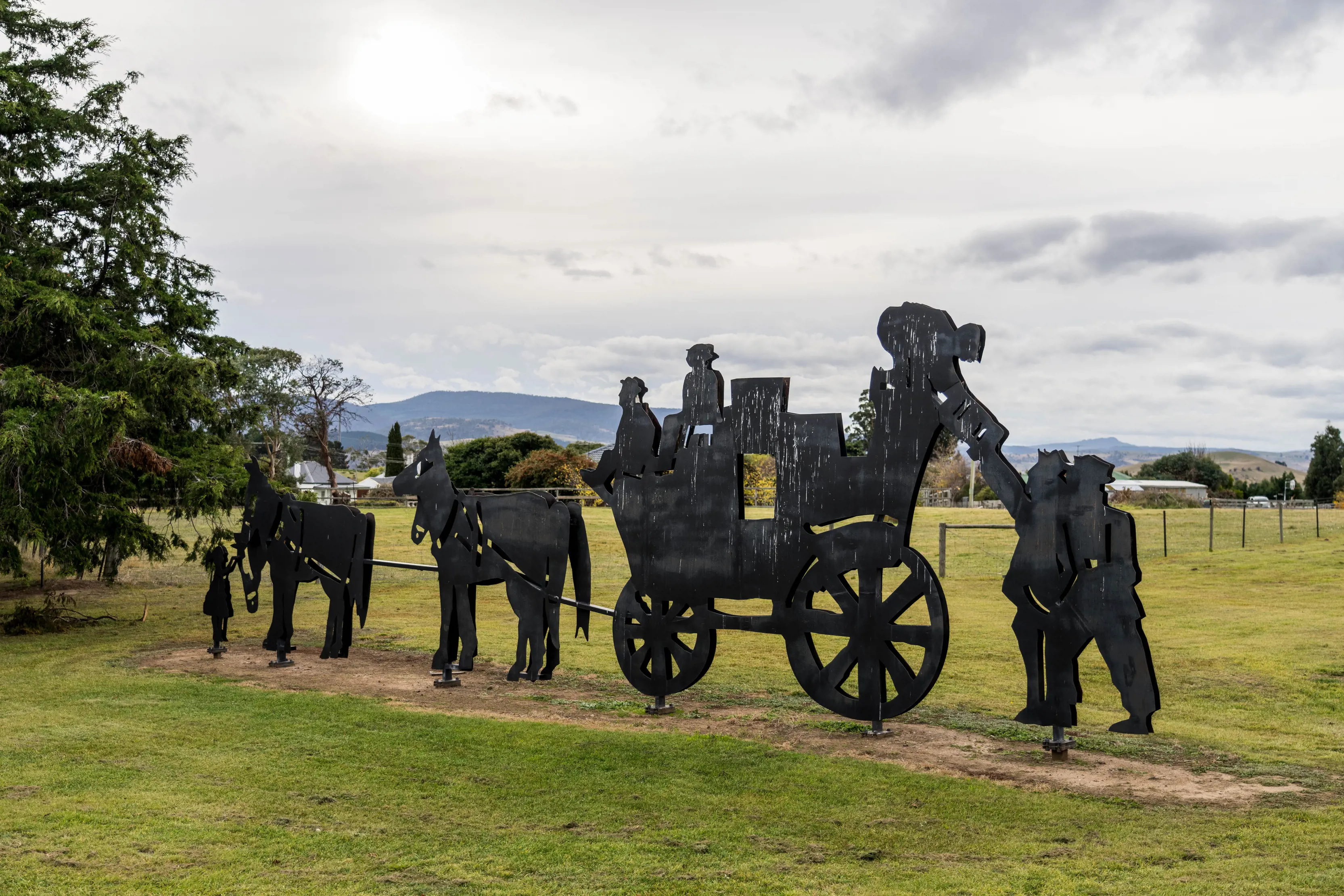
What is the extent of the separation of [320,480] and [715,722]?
91585 mm

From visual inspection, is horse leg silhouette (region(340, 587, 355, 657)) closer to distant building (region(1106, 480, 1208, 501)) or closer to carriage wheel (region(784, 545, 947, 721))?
carriage wheel (region(784, 545, 947, 721))

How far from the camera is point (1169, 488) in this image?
63.8 m

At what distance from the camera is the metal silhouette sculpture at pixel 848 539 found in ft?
25.3

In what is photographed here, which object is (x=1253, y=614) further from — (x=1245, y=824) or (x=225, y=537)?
(x=225, y=537)

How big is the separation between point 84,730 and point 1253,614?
15.5 meters

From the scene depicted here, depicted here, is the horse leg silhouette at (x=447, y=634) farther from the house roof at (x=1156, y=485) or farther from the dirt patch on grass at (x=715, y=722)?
the house roof at (x=1156, y=485)

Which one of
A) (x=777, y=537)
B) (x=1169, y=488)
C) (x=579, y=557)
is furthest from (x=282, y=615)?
(x=1169, y=488)

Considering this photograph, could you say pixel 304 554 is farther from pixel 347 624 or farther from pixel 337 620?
pixel 347 624

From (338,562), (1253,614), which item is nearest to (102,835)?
(338,562)

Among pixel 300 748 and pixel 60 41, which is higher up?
pixel 60 41

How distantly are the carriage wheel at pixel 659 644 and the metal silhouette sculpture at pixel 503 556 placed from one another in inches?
28.1

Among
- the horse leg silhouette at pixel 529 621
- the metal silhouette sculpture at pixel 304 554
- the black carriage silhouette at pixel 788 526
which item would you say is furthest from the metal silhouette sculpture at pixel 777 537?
the metal silhouette sculpture at pixel 304 554

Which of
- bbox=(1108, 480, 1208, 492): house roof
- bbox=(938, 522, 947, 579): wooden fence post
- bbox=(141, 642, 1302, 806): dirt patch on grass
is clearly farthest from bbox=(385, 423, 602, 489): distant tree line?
bbox=(141, 642, 1302, 806): dirt patch on grass

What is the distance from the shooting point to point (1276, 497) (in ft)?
221
